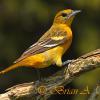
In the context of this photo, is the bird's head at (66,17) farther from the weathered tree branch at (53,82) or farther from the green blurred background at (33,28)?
the green blurred background at (33,28)

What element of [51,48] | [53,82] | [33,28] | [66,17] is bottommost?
[53,82]

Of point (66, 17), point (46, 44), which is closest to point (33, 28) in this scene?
point (66, 17)

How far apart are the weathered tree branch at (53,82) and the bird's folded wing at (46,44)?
1.76 feet

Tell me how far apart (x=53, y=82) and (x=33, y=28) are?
4376mm

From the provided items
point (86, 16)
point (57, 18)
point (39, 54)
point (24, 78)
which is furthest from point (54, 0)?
point (39, 54)

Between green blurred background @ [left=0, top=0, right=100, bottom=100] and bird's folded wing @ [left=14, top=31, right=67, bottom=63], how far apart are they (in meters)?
2.23

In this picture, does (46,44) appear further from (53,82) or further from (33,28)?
(33,28)

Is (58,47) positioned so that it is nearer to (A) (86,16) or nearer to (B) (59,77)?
(B) (59,77)

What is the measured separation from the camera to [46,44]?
9320mm

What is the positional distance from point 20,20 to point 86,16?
1.34 metres

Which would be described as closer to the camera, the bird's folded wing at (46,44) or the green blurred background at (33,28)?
the bird's folded wing at (46,44)

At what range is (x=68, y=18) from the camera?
32.0 ft

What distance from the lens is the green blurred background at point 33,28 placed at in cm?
1197

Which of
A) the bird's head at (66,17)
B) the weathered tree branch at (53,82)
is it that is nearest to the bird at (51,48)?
the bird's head at (66,17)
